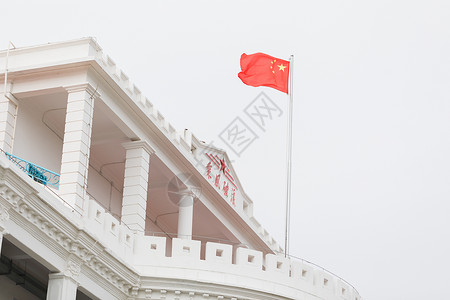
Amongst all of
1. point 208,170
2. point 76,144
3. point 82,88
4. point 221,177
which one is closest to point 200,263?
point 76,144

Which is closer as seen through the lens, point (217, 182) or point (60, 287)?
point (60, 287)

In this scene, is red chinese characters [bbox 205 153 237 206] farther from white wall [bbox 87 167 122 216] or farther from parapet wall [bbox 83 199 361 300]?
parapet wall [bbox 83 199 361 300]

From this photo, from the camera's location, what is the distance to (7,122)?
30500 millimetres

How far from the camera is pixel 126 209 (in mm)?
31938

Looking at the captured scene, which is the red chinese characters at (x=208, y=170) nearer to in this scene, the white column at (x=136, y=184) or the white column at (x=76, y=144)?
the white column at (x=136, y=184)

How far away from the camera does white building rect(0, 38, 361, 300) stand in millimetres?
25594

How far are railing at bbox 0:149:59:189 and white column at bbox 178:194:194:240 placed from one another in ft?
24.1

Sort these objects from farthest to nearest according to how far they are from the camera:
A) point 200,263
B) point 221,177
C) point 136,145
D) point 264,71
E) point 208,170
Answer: point 221,177
point 264,71
point 208,170
point 136,145
point 200,263

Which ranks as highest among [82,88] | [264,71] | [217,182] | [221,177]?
[264,71]

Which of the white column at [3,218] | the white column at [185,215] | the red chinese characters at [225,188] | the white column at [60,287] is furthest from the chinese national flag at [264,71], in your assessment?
the white column at [3,218]

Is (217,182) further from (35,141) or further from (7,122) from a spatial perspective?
(7,122)

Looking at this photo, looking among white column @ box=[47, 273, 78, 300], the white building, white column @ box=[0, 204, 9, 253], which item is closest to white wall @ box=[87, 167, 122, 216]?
the white building

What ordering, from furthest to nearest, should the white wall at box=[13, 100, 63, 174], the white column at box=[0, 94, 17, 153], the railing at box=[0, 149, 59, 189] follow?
the white wall at box=[13, 100, 63, 174] < the white column at box=[0, 94, 17, 153] < the railing at box=[0, 149, 59, 189]

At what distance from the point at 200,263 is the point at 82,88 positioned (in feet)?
20.9
